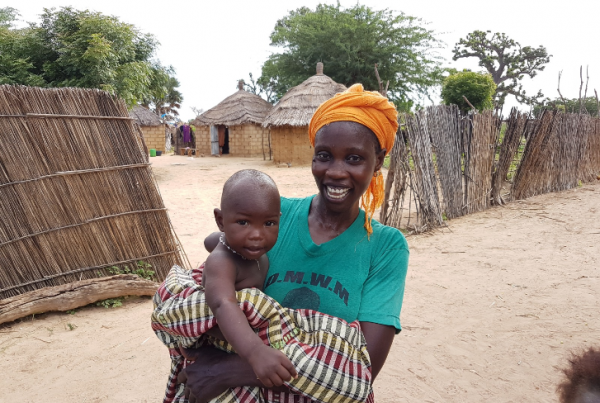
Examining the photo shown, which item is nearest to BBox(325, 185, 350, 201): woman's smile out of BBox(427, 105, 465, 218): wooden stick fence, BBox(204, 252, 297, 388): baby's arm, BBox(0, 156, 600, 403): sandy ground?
BBox(204, 252, 297, 388): baby's arm

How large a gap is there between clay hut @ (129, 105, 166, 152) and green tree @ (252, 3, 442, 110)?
8.98 metres

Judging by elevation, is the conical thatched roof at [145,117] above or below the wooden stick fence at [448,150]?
below

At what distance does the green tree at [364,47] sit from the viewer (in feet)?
68.4

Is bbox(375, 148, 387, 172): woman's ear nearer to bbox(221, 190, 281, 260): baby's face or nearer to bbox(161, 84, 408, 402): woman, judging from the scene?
bbox(161, 84, 408, 402): woman

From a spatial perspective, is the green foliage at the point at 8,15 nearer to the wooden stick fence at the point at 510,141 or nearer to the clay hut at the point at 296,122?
the clay hut at the point at 296,122

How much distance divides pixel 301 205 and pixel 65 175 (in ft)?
11.6

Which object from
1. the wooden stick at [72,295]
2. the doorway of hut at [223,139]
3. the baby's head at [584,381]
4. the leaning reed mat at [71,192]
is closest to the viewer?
the baby's head at [584,381]

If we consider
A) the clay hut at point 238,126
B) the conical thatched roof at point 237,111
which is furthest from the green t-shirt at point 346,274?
the conical thatched roof at point 237,111

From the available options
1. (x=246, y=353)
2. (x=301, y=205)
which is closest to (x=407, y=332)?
(x=301, y=205)

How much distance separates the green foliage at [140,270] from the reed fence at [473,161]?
4.03m

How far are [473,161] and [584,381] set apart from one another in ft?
22.3

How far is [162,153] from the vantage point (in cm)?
2662

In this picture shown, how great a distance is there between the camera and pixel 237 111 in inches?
880

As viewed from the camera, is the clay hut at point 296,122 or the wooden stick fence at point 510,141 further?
the clay hut at point 296,122
